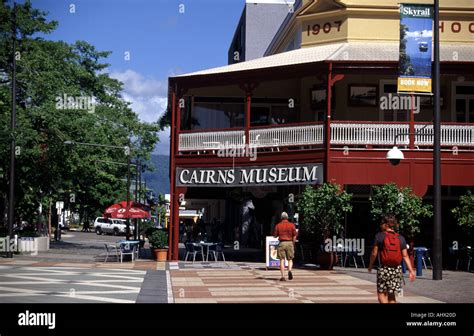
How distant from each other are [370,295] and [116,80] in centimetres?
4132

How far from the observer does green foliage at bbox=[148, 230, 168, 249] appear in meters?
31.2

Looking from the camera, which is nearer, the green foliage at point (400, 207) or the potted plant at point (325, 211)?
the green foliage at point (400, 207)

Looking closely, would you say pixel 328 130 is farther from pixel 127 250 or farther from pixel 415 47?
pixel 127 250

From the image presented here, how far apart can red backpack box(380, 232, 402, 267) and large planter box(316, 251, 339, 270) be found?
13160mm

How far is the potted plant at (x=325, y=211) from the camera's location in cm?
2675

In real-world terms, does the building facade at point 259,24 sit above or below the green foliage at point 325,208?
above

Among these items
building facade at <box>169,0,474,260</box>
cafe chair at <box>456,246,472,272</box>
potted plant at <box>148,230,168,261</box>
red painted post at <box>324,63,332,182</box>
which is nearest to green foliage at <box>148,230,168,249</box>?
potted plant at <box>148,230,168,261</box>

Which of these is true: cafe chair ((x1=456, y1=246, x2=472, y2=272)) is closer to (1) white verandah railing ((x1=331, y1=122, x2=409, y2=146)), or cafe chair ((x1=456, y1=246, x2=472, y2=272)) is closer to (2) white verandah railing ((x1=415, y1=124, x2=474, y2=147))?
(2) white verandah railing ((x1=415, y1=124, x2=474, y2=147))

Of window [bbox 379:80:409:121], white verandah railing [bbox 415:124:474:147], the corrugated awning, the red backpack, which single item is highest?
the corrugated awning

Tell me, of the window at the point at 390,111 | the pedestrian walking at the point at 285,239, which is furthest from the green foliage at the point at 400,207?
the window at the point at 390,111

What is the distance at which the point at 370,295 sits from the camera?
18.2 m

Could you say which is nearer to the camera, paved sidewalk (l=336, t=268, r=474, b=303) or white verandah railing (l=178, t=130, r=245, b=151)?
paved sidewalk (l=336, t=268, r=474, b=303)

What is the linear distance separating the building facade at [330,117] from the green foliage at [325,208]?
1.42 metres

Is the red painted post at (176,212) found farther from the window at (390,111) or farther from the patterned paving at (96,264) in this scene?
the window at (390,111)
